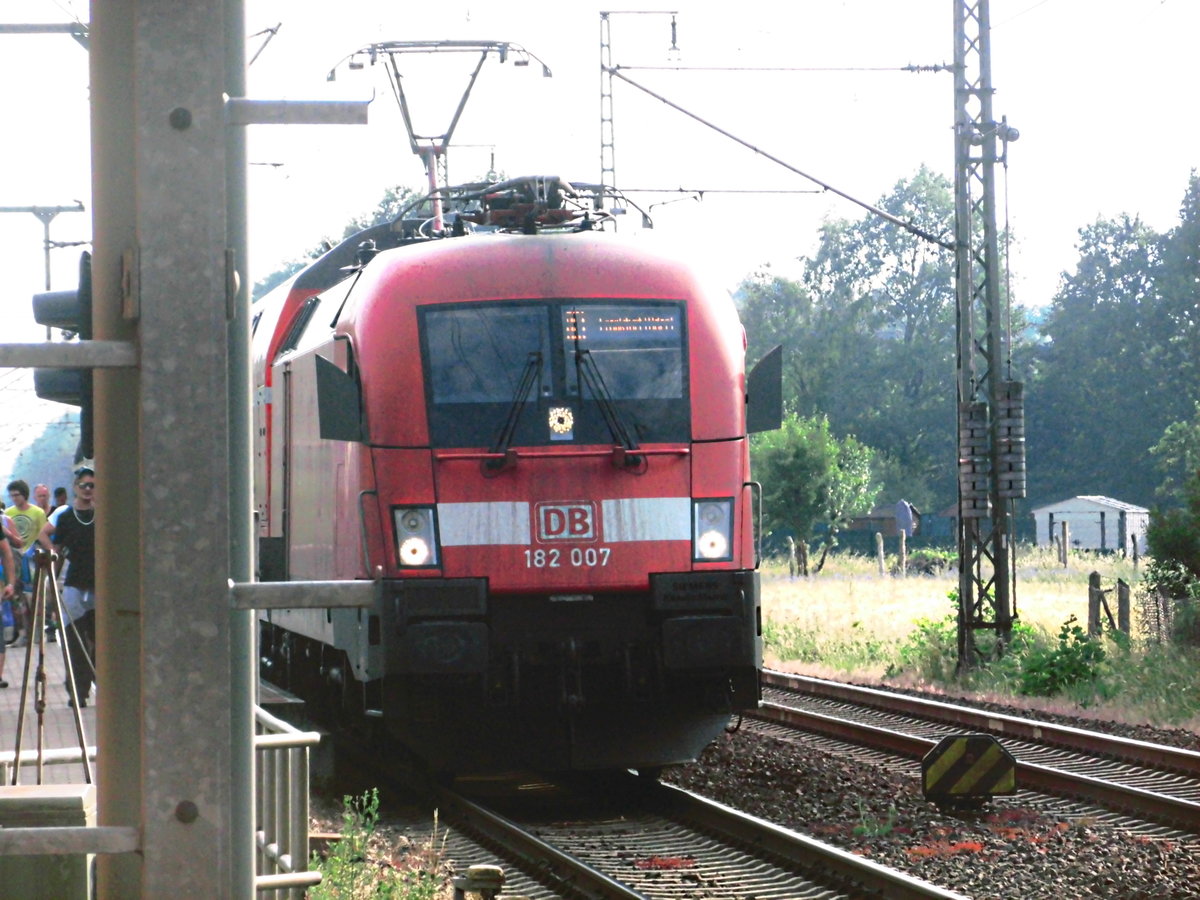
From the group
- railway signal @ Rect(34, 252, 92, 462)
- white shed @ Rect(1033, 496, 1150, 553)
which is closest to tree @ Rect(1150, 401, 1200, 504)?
white shed @ Rect(1033, 496, 1150, 553)

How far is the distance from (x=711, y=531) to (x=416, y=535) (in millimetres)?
1694

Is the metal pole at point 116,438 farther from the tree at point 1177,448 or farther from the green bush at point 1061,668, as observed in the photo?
the tree at point 1177,448

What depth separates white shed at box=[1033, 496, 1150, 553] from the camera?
226 ft

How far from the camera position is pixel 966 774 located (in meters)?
10.5

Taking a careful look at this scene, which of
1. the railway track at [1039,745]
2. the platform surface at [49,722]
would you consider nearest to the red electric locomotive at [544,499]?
the platform surface at [49,722]

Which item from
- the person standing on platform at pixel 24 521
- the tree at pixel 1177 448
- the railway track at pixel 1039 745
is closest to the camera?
the railway track at pixel 1039 745

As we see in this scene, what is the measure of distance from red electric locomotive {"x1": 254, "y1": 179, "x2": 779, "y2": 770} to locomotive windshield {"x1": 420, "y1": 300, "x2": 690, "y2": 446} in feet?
0.04

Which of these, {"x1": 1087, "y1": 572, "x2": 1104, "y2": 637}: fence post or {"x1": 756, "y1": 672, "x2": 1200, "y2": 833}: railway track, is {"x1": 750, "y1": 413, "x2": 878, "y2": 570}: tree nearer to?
{"x1": 1087, "y1": 572, "x2": 1104, "y2": 637}: fence post

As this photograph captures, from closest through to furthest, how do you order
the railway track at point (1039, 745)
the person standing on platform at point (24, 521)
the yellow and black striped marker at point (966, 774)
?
the yellow and black striped marker at point (966, 774) → the railway track at point (1039, 745) → the person standing on platform at point (24, 521)

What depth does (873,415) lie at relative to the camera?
7994 cm

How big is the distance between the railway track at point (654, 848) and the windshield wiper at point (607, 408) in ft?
6.60

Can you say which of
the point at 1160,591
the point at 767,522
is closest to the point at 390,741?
the point at 1160,591

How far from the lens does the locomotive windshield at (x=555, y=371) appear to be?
33.7 ft

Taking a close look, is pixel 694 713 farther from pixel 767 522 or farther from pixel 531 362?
pixel 767 522
